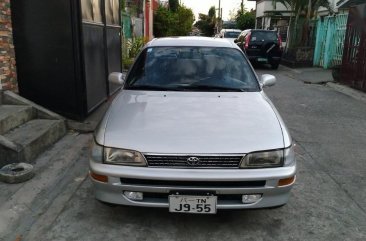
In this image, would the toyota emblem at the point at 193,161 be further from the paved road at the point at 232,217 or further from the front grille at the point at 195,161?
the paved road at the point at 232,217

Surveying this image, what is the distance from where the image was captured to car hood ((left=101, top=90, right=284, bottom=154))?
3.10 m

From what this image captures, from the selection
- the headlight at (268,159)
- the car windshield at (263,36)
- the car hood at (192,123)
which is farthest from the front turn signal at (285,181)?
the car windshield at (263,36)

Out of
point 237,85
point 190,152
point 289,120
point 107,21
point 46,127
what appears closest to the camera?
point 190,152

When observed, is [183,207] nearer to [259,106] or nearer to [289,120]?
[259,106]

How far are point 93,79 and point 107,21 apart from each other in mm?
2140

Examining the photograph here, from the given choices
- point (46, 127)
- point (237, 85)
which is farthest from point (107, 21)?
point (237, 85)

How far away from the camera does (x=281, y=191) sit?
318cm

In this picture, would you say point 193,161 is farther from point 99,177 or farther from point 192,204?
point 99,177

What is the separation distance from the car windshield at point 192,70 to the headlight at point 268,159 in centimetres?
125

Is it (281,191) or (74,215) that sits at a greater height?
(281,191)

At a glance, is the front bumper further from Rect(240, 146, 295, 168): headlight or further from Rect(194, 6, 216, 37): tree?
Rect(194, 6, 216, 37): tree

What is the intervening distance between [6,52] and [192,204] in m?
4.05

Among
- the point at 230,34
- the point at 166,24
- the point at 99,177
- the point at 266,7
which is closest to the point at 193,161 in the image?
the point at 99,177

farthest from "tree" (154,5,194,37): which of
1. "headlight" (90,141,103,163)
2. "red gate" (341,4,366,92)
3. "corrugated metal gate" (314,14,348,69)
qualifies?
"headlight" (90,141,103,163)
